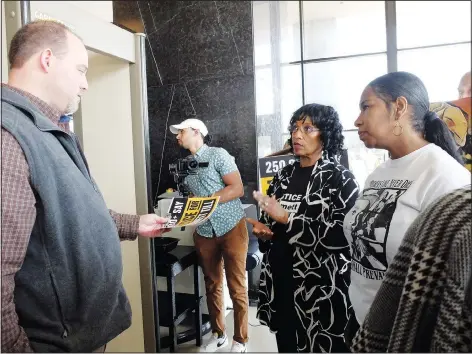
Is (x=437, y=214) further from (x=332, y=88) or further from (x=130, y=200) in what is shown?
(x=130, y=200)

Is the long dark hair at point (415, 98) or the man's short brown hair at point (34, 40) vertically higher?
the man's short brown hair at point (34, 40)

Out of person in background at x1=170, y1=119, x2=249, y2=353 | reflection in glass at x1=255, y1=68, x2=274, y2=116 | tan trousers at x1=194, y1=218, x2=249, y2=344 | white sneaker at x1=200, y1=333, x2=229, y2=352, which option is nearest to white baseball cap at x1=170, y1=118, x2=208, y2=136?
person in background at x1=170, y1=119, x2=249, y2=353

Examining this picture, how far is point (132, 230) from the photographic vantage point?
0.95 metres

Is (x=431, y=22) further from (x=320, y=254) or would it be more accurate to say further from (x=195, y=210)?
(x=195, y=210)

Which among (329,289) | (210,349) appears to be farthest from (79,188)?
(329,289)

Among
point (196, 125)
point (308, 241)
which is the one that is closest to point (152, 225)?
point (196, 125)

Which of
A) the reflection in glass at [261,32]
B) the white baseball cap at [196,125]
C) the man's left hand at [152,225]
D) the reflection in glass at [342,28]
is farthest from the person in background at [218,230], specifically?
the reflection in glass at [342,28]

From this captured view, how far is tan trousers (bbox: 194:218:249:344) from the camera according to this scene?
897mm

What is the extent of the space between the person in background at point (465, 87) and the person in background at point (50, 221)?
728 millimetres

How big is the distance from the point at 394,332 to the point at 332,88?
0.50m

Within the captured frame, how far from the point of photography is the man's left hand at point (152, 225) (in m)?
0.97

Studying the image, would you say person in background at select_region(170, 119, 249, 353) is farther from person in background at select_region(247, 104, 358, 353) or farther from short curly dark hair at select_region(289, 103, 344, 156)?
short curly dark hair at select_region(289, 103, 344, 156)

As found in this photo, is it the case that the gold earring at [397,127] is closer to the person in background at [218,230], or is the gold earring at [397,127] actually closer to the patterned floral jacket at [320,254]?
the patterned floral jacket at [320,254]

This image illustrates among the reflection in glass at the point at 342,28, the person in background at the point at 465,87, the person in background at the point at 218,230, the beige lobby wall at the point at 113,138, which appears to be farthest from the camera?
the beige lobby wall at the point at 113,138
